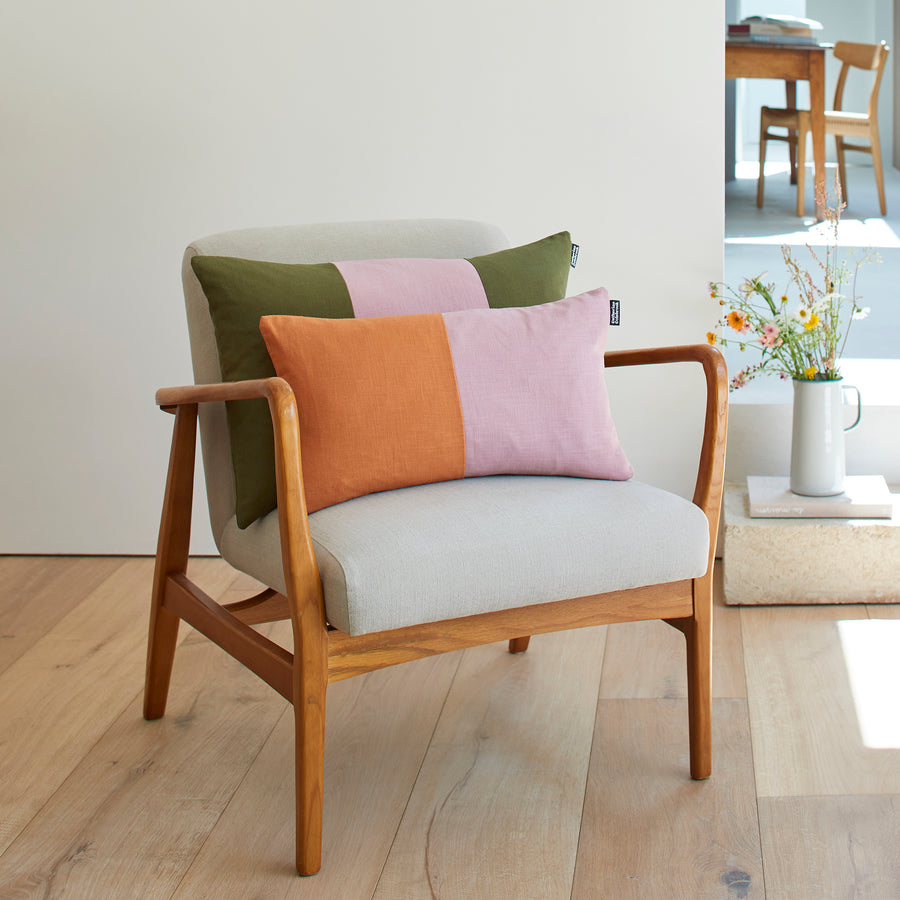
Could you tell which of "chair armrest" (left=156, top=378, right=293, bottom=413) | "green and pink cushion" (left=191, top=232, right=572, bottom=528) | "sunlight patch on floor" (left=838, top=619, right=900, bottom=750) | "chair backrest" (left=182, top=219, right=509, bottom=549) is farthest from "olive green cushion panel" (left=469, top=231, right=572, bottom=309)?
"sunlight patch on floor" (left=838, top=619, right=900, bottom=750)

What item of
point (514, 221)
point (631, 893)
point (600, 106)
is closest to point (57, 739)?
point (631, 893)

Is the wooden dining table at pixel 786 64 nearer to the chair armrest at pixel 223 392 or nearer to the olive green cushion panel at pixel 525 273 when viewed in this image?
the olive green cushion panel at pixel 525 273

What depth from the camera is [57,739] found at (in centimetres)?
188

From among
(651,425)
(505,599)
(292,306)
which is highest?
(292,306)

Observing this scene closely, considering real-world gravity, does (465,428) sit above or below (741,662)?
above

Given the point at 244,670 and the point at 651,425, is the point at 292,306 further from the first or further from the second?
the point at 651,425

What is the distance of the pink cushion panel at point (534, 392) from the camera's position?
165 centimetres

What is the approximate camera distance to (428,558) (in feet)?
4.69

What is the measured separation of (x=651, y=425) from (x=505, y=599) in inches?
50.5

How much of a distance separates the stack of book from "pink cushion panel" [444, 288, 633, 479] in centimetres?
132

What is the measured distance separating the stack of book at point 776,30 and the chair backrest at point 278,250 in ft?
3.52

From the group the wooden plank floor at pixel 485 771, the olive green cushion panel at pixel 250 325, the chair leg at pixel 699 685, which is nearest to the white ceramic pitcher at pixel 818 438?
the wooden plank floor at pixel 485 771

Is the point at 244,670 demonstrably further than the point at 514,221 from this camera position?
No

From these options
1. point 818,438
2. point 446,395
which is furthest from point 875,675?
point 446,395
